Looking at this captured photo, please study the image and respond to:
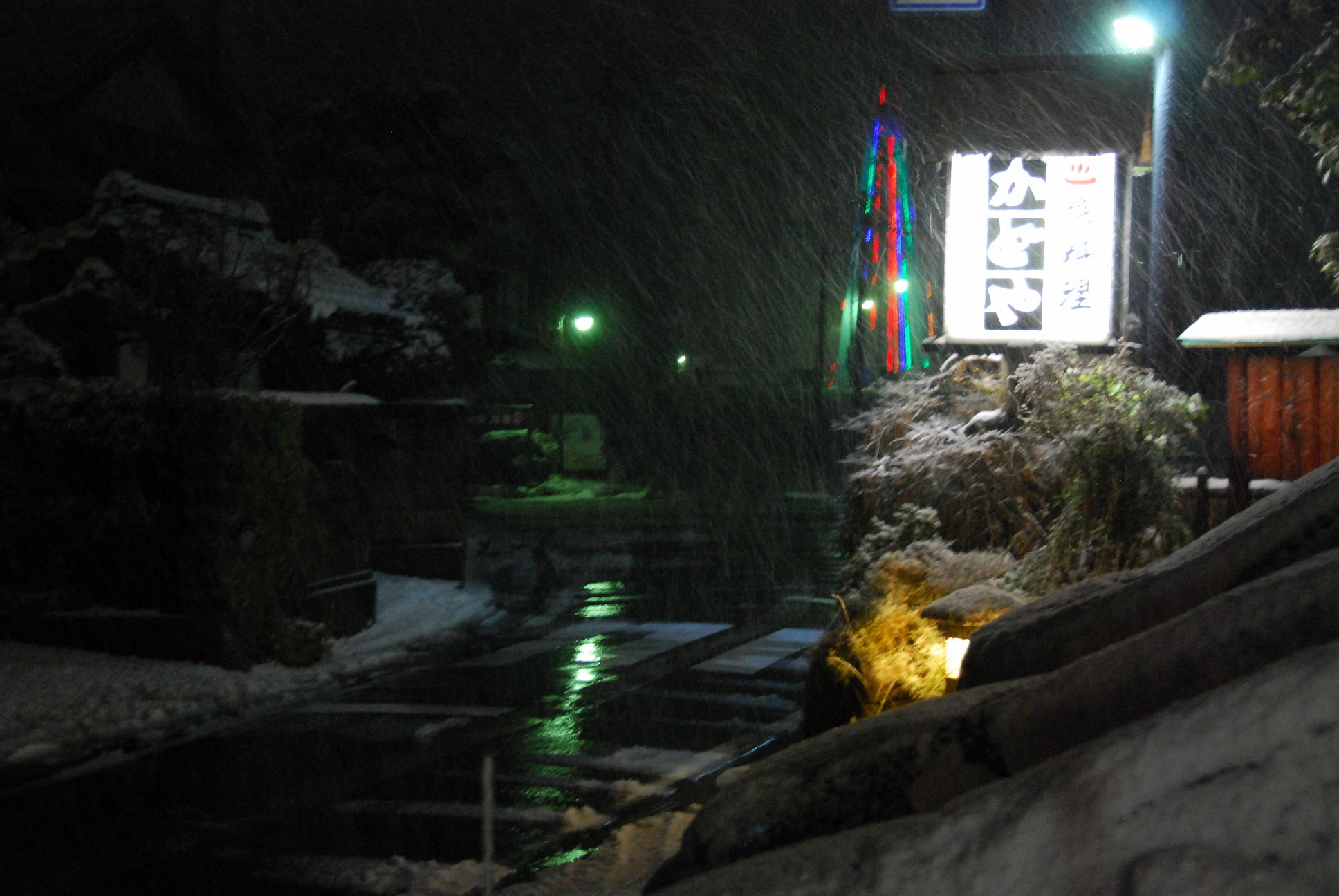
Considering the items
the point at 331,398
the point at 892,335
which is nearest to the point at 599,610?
the point at 331,398

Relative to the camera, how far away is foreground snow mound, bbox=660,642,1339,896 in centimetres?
200

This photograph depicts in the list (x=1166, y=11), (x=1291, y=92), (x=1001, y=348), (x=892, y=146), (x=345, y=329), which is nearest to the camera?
(x=1291, y=92)

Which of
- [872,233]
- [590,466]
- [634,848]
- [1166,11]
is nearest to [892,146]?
[872,233]

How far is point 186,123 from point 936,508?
16904mm

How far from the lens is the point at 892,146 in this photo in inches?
788

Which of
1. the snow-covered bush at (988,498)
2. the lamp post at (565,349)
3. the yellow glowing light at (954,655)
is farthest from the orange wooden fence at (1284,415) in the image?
the lamp post at (565,349)

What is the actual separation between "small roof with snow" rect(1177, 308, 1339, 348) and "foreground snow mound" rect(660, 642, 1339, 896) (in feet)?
33.7

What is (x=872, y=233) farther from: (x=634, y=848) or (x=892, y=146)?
(x=634, y=848)

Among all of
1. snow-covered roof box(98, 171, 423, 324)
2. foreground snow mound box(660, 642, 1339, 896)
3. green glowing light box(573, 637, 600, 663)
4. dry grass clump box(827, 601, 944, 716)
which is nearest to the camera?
foreground snow mound box(660, 642, 1339, 896)

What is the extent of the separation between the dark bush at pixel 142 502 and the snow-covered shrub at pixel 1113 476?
7593mm

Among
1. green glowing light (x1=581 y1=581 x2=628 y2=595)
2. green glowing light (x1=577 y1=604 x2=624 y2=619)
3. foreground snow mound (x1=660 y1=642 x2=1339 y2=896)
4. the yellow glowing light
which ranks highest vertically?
foreground snow mound (x1=660 y1=642 x2=1339 y2=896)

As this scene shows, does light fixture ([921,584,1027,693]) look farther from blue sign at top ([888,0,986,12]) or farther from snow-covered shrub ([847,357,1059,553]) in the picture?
blue sign at top ([888,0,986,12])

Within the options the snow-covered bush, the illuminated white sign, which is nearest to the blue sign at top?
the illuminated white sign

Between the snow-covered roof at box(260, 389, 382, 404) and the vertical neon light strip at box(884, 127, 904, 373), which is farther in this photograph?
the vertical neon light strip at box(884, 127, 904, 373)
